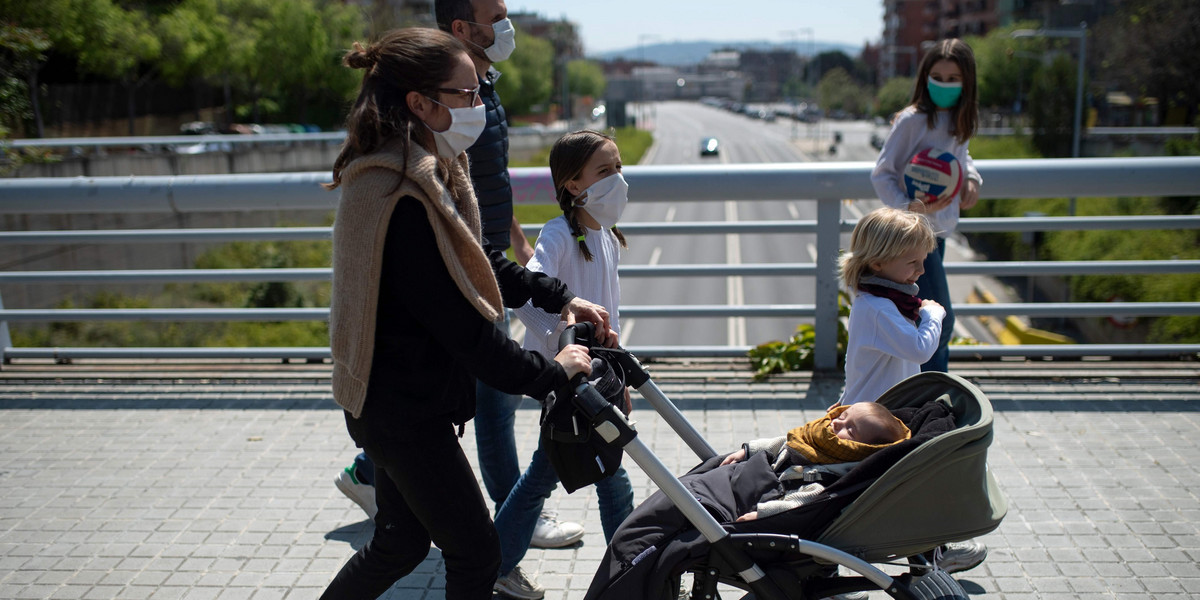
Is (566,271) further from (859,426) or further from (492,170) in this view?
(859,426)

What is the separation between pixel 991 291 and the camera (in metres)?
29.5

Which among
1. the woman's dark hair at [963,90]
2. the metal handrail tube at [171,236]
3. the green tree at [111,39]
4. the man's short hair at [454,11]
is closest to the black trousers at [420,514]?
the man's short hair at [454,11]

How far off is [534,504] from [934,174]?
2.33 meters

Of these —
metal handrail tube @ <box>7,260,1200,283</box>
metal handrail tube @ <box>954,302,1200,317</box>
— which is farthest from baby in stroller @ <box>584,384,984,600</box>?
metal handrail tube @ <box>954,302,1200,317</box>

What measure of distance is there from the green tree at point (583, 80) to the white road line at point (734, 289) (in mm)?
69057

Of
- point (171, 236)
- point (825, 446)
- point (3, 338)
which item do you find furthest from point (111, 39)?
point (825, 446)

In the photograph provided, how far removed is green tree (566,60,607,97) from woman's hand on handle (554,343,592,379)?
110 meters

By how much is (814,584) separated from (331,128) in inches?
2596

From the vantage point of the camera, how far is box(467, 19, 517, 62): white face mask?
11.1ft

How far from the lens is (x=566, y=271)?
3.24 meters

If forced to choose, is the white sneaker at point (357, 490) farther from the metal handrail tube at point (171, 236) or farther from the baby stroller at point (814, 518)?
the metal handrail tube at point (171, 236)

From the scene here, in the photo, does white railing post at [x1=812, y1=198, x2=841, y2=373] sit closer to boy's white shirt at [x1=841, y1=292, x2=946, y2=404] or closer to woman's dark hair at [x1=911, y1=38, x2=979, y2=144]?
woman's dark hair at [x1=911, y1=38, x2=979, y2=144]

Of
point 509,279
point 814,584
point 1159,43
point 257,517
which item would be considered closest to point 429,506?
point 509,279

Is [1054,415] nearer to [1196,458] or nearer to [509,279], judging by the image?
[1196,458]
